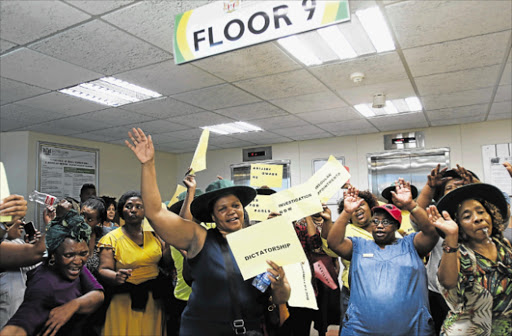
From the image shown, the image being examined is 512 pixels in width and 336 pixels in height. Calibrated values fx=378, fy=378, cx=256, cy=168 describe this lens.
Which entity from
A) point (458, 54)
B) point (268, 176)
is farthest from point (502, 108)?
point (268, 176)

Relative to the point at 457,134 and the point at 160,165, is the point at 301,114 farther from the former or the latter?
the point at 160,165

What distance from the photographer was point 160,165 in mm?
9195

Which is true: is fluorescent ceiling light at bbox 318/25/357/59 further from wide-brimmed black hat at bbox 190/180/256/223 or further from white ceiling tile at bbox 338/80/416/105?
wide-brimmed black hat at bbox 190/180/256/223

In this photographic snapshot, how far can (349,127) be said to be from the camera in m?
6.84

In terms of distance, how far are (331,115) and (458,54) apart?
2455mm

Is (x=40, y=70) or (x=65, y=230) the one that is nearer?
(x=65, y=230)

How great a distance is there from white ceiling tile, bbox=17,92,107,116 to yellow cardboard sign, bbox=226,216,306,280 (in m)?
3.81

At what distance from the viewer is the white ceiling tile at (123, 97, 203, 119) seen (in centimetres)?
488

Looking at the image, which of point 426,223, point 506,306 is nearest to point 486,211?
point 426,223

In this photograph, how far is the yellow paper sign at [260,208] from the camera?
288 cm

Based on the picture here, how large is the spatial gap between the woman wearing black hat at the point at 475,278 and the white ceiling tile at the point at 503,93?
→ 3464 millimetres

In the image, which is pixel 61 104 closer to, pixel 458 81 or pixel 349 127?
pixel 349 127

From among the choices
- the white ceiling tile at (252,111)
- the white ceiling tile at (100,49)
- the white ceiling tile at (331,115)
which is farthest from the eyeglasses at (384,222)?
the white ceiling tile at (331,115)

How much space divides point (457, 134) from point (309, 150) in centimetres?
280
